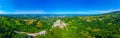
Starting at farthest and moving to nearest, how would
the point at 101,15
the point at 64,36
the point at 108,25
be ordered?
the point at 101,15 → the point at 108,25 → the point at 64,36

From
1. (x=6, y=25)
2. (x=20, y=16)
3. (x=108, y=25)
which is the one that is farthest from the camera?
(x=108, y=25)

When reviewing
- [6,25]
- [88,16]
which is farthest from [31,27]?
[88,16]

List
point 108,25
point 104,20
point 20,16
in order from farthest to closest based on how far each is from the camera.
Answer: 1. point 104,20
2. point 108,25
3. point 20,16

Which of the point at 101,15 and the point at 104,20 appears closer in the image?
the point at 104,20

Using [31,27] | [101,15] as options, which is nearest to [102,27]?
[101,15]

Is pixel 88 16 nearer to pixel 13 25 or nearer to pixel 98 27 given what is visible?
pixel 98 27

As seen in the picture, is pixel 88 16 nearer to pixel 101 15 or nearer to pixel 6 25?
pixel 101 15
